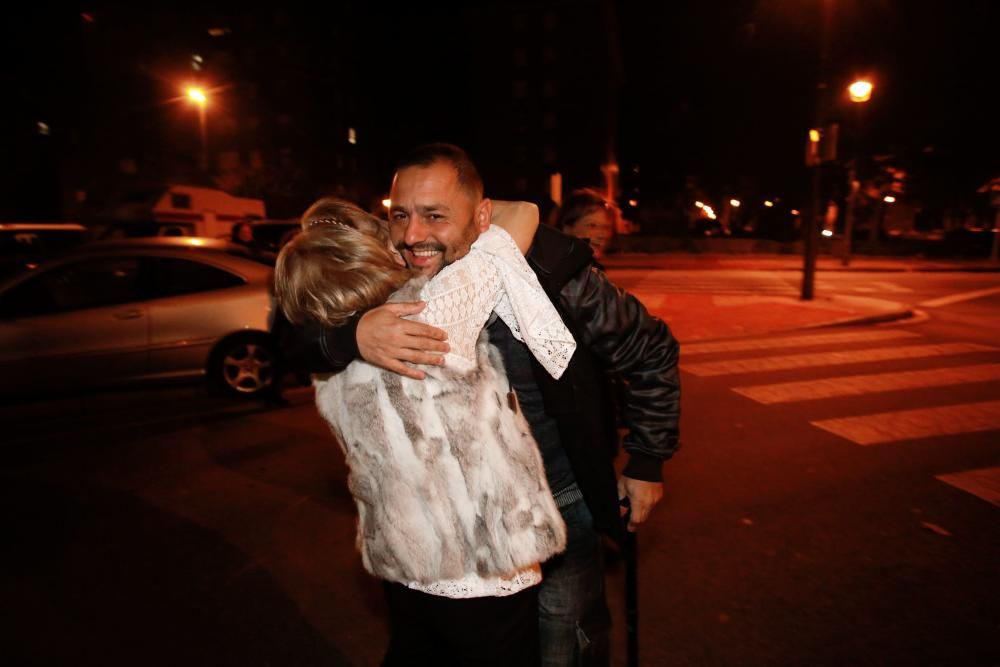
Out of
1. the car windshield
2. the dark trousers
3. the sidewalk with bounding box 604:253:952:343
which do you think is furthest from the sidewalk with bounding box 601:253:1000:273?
the dark trousers

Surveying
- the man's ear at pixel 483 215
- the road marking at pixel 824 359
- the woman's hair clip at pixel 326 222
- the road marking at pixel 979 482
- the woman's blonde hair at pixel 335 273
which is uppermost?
the man's ear at pixel 483 215

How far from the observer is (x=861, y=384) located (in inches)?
271

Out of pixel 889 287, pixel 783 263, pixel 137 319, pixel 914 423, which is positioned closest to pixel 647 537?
pixel 914 423

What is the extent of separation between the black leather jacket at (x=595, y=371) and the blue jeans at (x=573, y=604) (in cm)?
8

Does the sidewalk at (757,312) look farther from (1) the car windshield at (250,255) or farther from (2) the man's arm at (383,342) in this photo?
(2) the man's arm at (383,342)

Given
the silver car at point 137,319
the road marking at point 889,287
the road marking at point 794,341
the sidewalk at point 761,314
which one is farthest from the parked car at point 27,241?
the road marking at point 889,287

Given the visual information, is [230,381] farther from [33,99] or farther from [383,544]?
[33,99]

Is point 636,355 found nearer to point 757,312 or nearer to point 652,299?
point 757,312

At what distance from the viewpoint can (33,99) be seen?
37938mm

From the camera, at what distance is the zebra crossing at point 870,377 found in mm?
5438

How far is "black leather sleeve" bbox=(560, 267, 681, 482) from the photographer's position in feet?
5.93

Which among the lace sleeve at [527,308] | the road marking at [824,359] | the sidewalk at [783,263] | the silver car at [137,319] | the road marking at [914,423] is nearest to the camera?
the lace sleeve at [527,308]

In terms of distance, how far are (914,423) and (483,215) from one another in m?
5.35

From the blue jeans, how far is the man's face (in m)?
0.78
